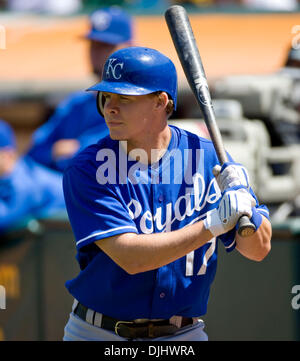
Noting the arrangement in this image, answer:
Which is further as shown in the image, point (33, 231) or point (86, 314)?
point (33, 231)

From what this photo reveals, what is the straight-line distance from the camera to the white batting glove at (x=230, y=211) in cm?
249

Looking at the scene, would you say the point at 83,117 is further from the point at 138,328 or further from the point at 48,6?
the point at 48,6

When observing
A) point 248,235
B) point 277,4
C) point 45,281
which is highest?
point 277,4

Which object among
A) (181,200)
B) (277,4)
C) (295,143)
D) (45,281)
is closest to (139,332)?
(181,200)

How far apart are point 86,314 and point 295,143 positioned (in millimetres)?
2796

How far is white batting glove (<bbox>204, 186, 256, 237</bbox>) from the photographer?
8.17 ft

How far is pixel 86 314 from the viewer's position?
285cm

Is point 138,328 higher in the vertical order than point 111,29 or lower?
lower

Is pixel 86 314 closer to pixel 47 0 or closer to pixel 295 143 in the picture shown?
pixel 295 143

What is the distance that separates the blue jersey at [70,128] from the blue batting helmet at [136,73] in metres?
1.77

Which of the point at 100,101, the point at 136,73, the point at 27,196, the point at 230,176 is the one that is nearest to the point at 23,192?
the point at 27,196

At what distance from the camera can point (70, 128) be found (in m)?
5.02

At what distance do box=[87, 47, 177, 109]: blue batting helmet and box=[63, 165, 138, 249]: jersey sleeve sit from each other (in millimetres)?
305

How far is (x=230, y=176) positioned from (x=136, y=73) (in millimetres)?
460
